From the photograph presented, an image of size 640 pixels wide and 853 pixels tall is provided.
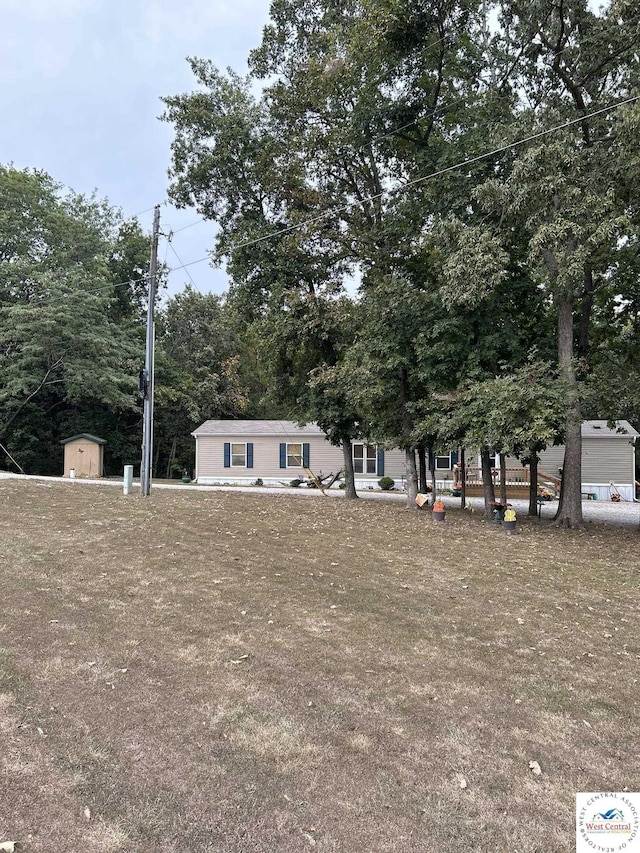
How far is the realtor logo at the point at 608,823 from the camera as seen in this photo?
1942 mm

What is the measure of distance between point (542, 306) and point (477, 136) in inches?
164

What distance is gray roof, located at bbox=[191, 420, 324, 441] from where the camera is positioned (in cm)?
2450

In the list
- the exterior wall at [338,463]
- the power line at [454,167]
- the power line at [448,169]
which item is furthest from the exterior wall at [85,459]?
the power line at [454,167]

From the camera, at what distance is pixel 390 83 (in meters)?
12.8

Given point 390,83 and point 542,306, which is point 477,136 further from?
point 542,306

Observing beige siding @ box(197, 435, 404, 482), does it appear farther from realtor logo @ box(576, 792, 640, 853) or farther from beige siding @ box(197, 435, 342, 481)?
realtor logo @ box(576, 792, 640, 853)

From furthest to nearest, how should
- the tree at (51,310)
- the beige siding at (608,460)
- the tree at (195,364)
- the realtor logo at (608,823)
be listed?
1. the tree at (195,364)
2. the tree at (51,310)
3. the beige siding at (608,460)
4. the realtor logo at (608,823)

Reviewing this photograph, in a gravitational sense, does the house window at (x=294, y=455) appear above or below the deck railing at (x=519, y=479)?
above

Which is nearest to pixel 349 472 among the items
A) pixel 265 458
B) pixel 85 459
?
pixel 265 458

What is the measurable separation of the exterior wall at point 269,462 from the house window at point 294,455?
0.46 feet

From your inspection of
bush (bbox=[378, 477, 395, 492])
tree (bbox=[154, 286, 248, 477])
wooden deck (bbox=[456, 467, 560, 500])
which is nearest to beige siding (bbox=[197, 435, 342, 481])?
bush (bbox=[378, 477, 395, 492])

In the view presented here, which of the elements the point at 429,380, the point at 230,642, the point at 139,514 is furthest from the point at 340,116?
the point at 230,642

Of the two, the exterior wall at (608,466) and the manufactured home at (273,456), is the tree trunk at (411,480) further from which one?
the exterior wall at (608,466)

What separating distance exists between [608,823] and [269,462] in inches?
905
